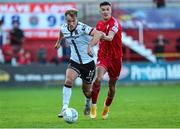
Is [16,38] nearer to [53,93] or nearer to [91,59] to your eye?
[53,93]

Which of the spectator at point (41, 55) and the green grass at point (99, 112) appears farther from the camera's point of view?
the spectator at point (41, 55)

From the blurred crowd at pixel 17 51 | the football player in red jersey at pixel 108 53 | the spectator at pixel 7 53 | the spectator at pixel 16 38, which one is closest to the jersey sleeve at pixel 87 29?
the football player in red jersey at pixel 108 53

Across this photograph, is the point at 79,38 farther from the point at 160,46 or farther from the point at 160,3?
the point at 160,3

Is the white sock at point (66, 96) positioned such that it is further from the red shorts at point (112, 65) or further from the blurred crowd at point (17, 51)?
the blurred crowd at point (17, 51)

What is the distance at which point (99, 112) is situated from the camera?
1795 cm

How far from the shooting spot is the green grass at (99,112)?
14.4 m

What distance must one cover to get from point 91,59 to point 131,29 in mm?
18902

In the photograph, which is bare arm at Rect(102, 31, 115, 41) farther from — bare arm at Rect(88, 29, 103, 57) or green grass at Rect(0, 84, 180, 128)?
green grass at Rect(0, 84, 180, 128)

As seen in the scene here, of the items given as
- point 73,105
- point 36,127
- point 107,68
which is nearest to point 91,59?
point 107,68

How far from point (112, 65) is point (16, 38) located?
55.9 ft

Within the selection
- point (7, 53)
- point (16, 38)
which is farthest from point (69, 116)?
point (16, 38)

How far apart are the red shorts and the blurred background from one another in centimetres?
1629

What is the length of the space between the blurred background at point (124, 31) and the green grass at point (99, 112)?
707cm

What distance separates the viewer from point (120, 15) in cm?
3459
